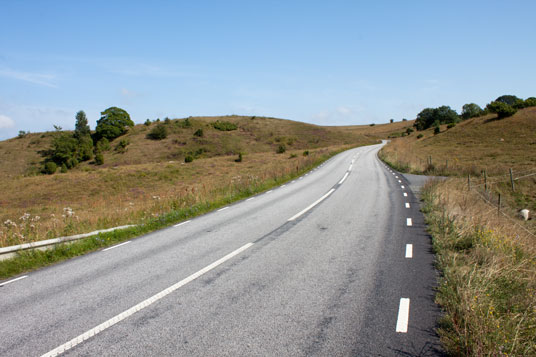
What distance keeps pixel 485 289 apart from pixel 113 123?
3611 inches

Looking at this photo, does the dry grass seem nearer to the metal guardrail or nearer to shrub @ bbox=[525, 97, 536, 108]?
the metal guardrail

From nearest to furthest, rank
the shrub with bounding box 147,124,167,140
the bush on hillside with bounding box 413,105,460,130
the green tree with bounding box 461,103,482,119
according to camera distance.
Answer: the shrub with bounding box 147,124,167,140, the bush on hillside with bounding box 413,105,460,130, the green tree with bounding box 461,103,482,119

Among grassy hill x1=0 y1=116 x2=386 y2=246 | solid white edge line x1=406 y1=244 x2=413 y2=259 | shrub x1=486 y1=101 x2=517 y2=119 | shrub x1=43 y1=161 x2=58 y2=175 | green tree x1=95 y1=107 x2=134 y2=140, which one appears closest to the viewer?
solid white edge line x1=406 y1=244 x2=413 y2=259

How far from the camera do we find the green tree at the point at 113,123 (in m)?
83.1

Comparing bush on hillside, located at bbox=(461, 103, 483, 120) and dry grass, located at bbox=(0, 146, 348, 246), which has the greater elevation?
bush on hillside, located at bbox=(461, 103, 483, 120)

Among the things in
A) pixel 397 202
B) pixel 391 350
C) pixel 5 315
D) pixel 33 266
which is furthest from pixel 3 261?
pixel 397 202

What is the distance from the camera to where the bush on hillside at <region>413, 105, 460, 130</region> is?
315 ft

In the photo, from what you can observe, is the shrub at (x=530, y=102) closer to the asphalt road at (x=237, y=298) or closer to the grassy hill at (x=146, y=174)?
the grassy hill at (x=146, y=174)

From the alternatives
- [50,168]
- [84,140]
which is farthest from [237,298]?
[84,140]

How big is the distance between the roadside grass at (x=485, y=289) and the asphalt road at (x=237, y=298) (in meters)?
0.30

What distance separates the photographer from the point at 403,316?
14.8 ft

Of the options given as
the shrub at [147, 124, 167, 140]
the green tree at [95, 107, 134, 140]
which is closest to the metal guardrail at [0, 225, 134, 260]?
the shrub at [147, 124, 167, 140]

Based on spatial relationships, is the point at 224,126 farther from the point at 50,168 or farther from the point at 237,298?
the point at 237,298

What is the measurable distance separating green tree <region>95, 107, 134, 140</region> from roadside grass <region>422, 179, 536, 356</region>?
85.9 meters
